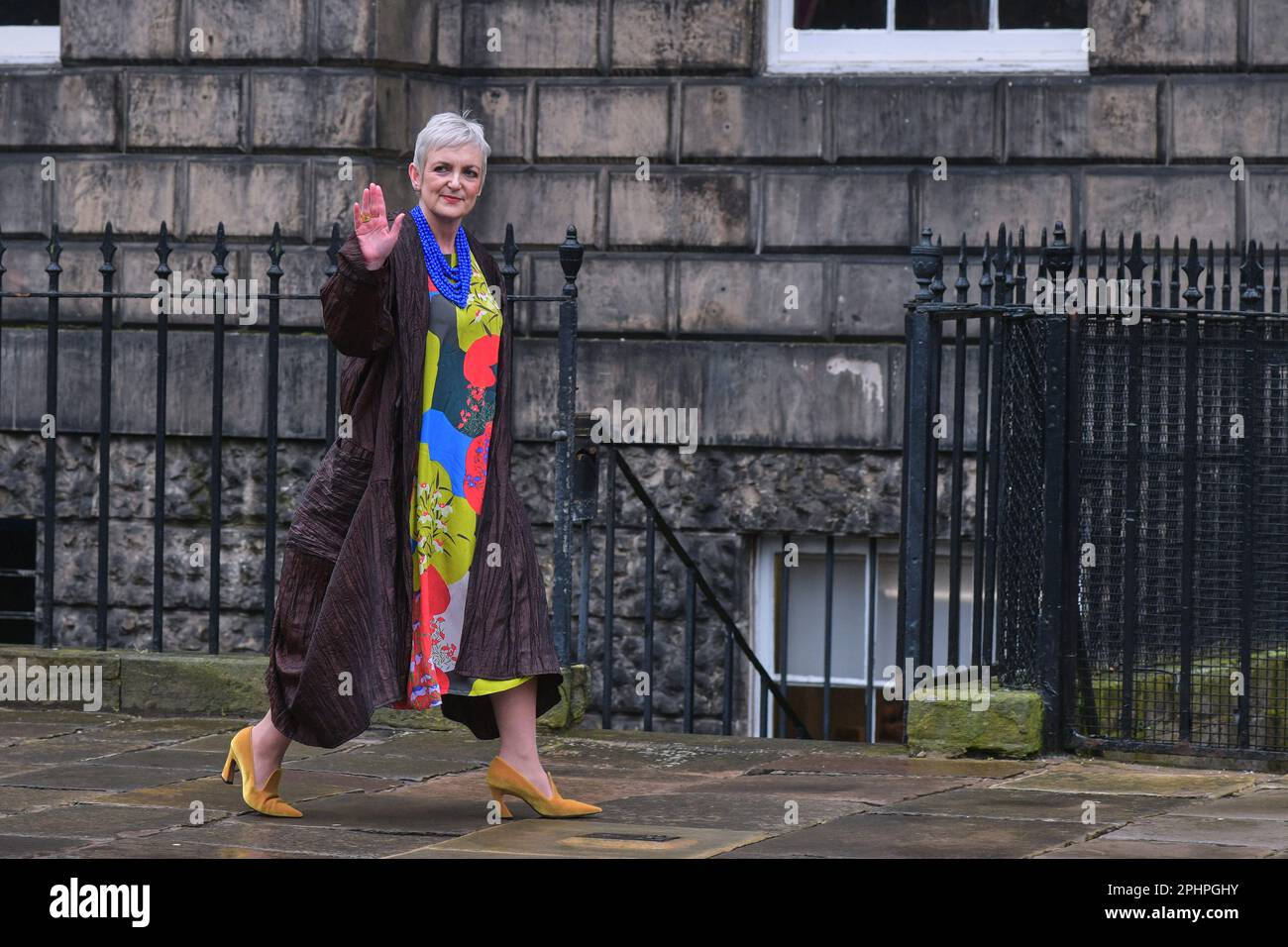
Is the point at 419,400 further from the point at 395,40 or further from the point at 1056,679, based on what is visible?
the point at 395,40

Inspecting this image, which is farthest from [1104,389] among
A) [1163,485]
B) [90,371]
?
[90,371]

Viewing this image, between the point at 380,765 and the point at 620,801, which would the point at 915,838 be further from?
the point at 380,765

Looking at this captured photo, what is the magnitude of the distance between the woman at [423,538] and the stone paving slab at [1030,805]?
1076 millimetres

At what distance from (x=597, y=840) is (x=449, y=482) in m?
1.10

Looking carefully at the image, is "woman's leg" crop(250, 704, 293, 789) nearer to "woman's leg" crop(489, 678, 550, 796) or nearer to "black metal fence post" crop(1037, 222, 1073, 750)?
"woman's leg" crop(489, 678, 550, 796)

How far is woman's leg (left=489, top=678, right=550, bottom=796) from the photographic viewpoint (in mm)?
6094

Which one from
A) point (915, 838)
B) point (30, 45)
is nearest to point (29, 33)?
point (30, 45)

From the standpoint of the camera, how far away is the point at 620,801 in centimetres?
648

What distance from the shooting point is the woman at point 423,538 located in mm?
5988

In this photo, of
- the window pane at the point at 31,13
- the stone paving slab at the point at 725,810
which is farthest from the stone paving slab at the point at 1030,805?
the window pane at the point at 31,13

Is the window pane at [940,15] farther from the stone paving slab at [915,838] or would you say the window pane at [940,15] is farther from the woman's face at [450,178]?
the stone paving slab at [915,838]

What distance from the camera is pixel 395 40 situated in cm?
1062

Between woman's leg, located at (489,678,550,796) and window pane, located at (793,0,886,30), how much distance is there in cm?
563
